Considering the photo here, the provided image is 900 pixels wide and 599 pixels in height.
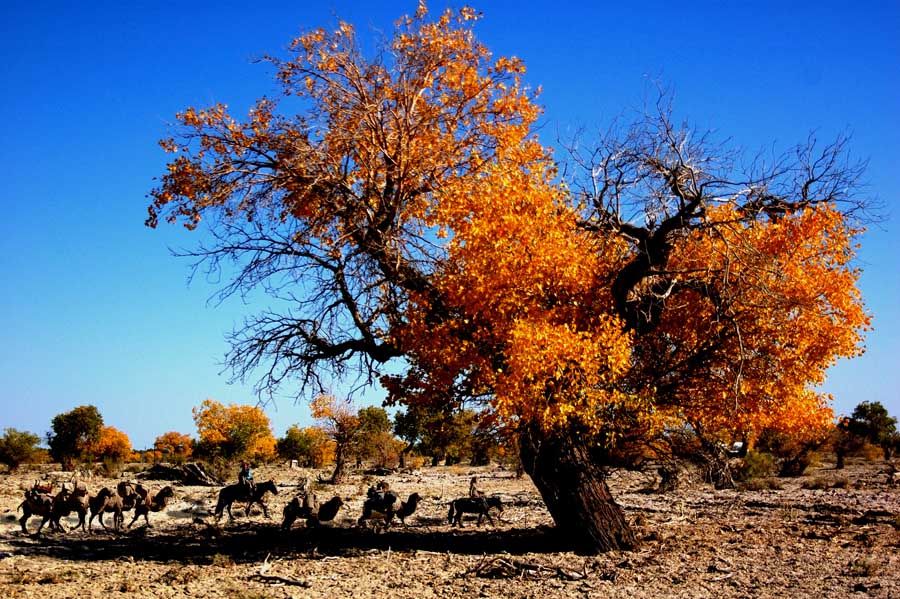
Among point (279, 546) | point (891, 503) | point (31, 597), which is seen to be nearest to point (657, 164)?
point (279, 546)

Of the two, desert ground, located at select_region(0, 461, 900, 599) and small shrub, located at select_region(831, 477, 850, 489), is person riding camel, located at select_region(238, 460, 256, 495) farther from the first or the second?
small shrub, located at select_region(831, 477, 850, 489)

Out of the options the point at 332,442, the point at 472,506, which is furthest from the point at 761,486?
the point at 332,442

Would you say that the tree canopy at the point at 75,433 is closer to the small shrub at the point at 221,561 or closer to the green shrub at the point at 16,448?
the green shrub at the point at 16,448

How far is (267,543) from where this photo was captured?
14.0m

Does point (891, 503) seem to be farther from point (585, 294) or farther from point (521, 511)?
point (585, 294)

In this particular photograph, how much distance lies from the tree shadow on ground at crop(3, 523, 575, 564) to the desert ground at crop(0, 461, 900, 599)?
1.7 inches

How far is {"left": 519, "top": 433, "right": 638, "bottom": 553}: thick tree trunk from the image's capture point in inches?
484

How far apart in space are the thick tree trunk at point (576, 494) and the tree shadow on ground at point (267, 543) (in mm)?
515

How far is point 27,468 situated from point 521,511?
33.7 metres

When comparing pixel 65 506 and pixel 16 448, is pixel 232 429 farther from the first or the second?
pixel 65 506

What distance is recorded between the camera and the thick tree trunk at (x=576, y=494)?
40.3ft

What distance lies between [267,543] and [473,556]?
452 centimetres

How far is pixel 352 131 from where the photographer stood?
42.0 feet

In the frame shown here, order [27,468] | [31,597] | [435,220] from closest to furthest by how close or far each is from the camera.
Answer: [31,597] < [435,220] < [27,468]
